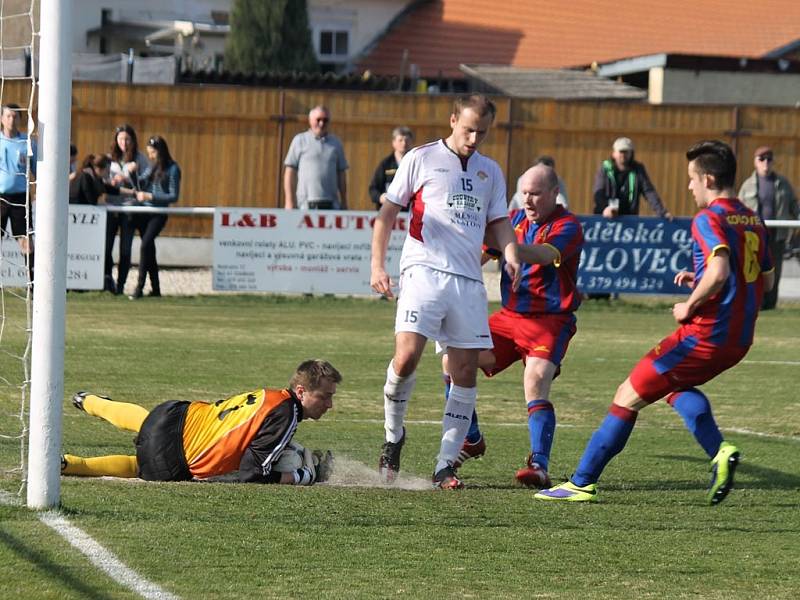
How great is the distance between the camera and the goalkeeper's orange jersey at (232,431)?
7.29 meters

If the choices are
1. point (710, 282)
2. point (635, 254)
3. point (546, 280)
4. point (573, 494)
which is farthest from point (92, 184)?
point (710, 282)

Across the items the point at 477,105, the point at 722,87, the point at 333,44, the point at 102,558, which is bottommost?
the point at 102,558

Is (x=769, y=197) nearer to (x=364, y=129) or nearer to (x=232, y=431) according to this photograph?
(x=364, y=129)

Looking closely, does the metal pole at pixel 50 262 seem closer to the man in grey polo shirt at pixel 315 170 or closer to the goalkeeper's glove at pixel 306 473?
the goalkeeper's glove at pixel 306 473

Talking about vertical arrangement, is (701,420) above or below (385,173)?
below

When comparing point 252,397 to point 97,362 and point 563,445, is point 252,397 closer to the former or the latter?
point 563,445

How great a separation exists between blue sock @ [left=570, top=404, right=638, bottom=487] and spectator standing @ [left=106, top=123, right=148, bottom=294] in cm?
1126

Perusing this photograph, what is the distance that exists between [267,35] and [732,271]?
36.2 metres

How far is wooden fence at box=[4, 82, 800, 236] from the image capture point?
25031 mm

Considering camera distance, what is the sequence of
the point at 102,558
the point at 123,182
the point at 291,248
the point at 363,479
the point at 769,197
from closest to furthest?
the point at 102,558 → the point at 363,479 → the point at 291,248 → the point at 123,182 → the point at 769,197

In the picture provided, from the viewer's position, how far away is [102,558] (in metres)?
5.63

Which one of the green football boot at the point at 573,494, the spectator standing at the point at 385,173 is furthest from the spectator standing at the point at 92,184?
the green football boot at the point at 573,494

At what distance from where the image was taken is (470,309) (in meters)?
7.47

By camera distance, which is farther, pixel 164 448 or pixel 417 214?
pixel 417 214
